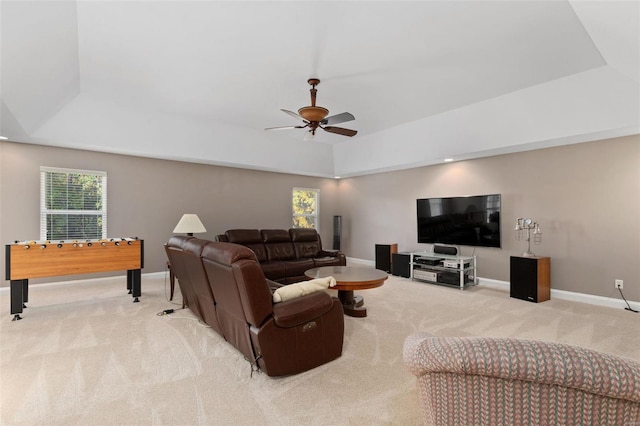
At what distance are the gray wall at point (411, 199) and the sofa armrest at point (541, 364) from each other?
4.87m

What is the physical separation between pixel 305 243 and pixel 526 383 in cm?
543

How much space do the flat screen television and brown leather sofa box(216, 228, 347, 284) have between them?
2.02m

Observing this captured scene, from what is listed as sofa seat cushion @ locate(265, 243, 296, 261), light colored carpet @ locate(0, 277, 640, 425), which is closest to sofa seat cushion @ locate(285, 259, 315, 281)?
sofa seat cushion @ locate(265, 243, 296, 261)

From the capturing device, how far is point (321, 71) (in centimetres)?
397

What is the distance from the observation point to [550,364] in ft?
2.98

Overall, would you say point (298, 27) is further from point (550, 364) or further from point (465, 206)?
point (465, 206)

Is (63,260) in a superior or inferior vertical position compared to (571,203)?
inferior

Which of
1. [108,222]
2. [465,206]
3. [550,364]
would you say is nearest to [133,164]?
[108,222]

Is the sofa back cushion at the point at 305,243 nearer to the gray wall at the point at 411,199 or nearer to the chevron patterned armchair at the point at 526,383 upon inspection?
the gray wall at the point at 411,199

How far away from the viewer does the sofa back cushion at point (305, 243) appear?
614cm

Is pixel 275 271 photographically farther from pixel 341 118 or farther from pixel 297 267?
pixel 341 118

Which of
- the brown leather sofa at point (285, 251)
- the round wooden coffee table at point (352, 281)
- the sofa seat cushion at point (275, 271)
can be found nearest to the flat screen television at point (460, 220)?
the brown leather sofa at point (285, 251)

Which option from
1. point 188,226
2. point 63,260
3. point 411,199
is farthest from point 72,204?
point 411,199

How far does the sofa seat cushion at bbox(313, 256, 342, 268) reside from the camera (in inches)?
221
